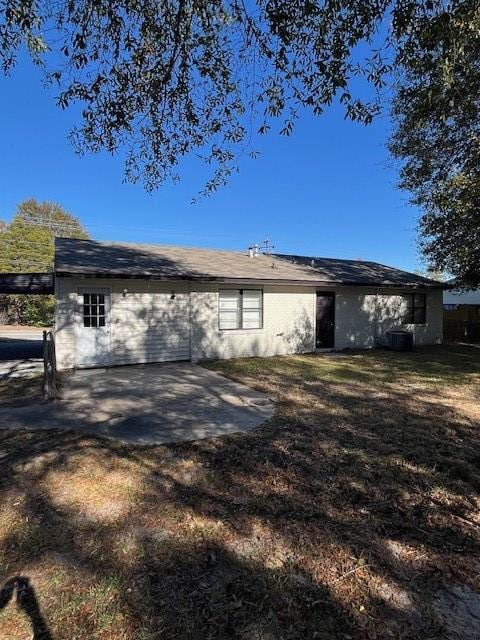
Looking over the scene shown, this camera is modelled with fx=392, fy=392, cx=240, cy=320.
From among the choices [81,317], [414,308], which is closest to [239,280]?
[81,317]

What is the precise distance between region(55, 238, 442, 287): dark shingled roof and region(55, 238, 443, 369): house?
0.04 metres

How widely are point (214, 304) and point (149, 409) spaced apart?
20.1ft

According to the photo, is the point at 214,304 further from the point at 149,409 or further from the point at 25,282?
the point at 149,409

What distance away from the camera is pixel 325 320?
14.4 meters

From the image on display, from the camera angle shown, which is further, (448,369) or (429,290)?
(429,290)

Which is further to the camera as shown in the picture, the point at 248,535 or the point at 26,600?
the point at 248,535

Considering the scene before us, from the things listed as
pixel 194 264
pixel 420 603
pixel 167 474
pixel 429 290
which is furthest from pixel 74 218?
pixel 420 603

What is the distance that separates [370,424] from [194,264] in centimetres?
861

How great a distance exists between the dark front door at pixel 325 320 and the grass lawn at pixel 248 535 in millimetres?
8872

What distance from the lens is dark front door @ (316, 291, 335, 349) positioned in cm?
1423

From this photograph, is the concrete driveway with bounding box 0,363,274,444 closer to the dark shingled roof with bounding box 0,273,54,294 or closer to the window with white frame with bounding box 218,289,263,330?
the window with white frame with bounding box 218,289,263,330

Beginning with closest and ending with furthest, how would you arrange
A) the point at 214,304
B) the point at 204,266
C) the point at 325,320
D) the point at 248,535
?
the point at 248,535 < the point at 214,304 < the point at 204,266 < the point at 325,320

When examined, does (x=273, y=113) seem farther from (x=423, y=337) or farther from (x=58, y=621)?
(x=423, y=337)

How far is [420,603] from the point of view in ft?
7.54
